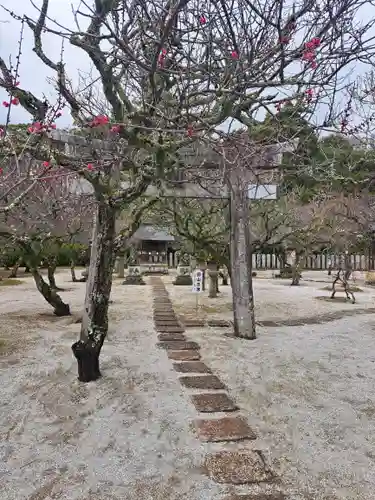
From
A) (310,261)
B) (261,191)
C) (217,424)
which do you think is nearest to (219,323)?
(217,424)

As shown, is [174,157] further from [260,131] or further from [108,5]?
[260,131]

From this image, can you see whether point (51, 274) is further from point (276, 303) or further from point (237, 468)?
point (237, 468)

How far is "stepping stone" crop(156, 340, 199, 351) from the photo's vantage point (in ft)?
16.9

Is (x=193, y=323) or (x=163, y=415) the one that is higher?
(x=193, y=323)

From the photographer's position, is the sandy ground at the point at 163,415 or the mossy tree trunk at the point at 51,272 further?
the mossy tree trunk at the point at 51,272

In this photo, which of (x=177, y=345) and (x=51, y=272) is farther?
(x=51, y=272)

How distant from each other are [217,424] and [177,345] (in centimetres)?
228

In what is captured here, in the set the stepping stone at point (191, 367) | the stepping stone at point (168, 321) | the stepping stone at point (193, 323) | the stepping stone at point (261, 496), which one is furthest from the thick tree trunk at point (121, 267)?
the stepping stone at point (261, 496)

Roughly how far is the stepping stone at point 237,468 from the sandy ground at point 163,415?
0.23 ft

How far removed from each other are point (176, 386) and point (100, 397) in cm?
68

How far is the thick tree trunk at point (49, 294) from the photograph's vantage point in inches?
282

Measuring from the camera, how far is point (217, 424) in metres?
3.03

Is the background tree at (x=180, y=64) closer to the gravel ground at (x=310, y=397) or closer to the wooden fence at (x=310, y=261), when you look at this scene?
the gravel ground at (x=310, y=397)

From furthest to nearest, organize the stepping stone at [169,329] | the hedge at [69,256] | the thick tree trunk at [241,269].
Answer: the hedge at [69,256] < the stepping stone at [169,329] < the thick tree trunk at [241,269]
